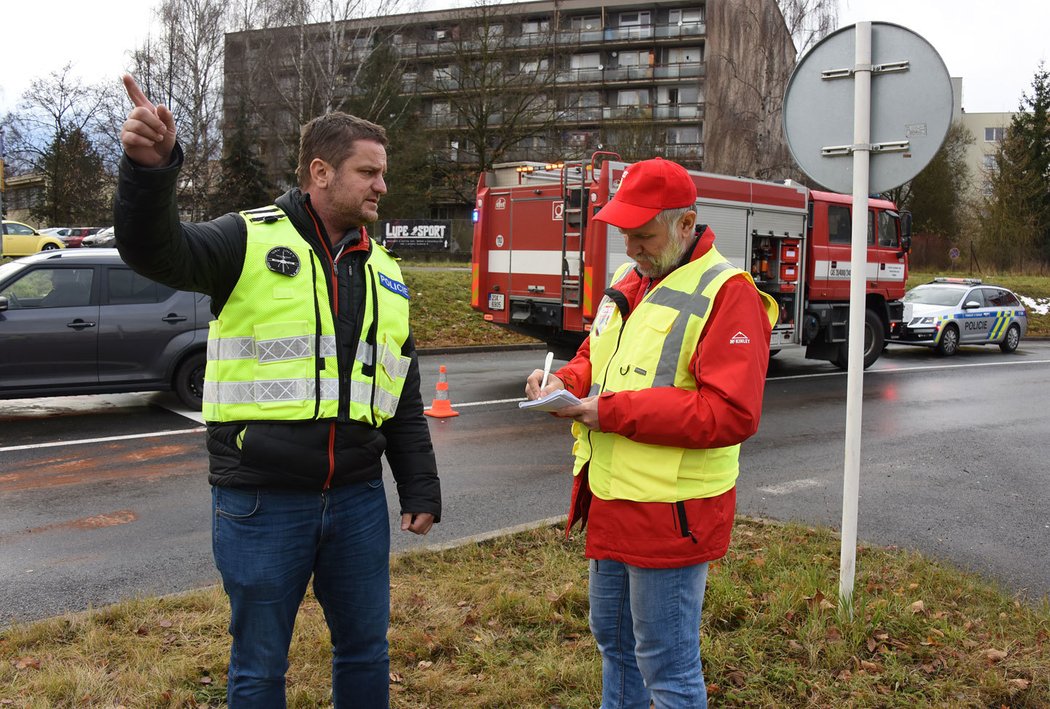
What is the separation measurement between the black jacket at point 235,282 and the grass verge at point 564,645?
129 centimetres

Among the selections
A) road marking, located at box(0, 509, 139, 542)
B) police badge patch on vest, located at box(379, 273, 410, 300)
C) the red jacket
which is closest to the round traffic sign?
the red jacket

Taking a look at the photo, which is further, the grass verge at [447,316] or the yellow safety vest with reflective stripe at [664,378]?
the grass verge at [447,316]

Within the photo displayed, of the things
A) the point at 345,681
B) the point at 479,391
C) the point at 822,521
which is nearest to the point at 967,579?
the point at 822,521

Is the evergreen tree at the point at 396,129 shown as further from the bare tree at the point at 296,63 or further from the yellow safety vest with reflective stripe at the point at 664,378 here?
the yellow safety vest with reflective stripe at the point at 664,378

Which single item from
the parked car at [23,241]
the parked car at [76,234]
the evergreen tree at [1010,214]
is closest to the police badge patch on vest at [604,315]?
the parked car at [23,241]

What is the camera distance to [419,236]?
32.3 m

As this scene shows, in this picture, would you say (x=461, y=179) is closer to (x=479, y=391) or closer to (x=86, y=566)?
(x=479, y=391)

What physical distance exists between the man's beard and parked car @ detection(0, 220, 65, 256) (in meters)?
32.4

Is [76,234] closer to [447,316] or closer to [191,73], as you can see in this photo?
[191,73]

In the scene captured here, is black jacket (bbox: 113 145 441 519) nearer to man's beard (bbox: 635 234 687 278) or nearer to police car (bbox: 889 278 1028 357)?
man's beard (bbox: 635 234 687 278)

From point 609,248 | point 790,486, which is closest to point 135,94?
point 790,486

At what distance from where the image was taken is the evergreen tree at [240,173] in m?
34.9

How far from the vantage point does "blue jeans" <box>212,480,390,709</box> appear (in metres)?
2.38

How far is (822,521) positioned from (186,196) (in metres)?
33.9
